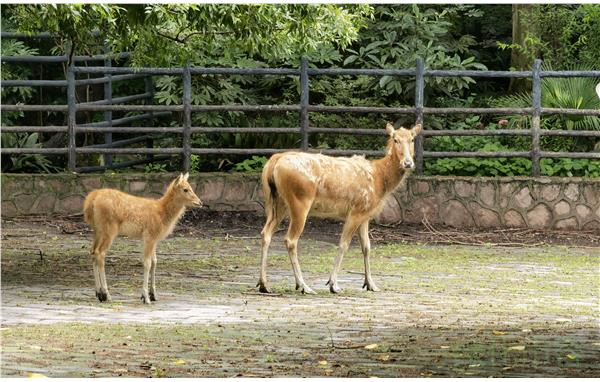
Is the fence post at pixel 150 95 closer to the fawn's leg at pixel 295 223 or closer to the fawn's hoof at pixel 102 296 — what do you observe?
the fawn's leg at pixel 295 223

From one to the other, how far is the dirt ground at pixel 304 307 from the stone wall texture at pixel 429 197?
259mm

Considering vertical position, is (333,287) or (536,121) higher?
(536,121)

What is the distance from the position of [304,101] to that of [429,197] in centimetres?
218

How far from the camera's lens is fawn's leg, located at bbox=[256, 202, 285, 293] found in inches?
500

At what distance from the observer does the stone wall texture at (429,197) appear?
703 inches

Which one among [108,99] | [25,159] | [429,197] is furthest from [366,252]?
[25,159]

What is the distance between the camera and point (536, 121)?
1828 cm

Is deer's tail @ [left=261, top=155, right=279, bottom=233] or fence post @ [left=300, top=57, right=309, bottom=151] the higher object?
fence post @ [left=300, top=57, right=309, bottom=151]

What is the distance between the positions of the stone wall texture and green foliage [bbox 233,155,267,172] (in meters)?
0.90

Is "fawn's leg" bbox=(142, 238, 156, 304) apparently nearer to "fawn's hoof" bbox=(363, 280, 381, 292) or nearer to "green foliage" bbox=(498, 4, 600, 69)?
"fawn's hoof" bbox=(363, 280, 381, 292)

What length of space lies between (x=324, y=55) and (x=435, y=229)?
3465mm

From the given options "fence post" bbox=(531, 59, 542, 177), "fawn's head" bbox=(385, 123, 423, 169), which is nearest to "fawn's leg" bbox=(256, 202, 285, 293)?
"fawn's head" bbox=(385, 123, 423, 169)

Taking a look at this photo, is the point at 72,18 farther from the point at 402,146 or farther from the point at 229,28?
the point at 402,146

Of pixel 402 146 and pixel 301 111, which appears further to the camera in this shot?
pixel 301 111
